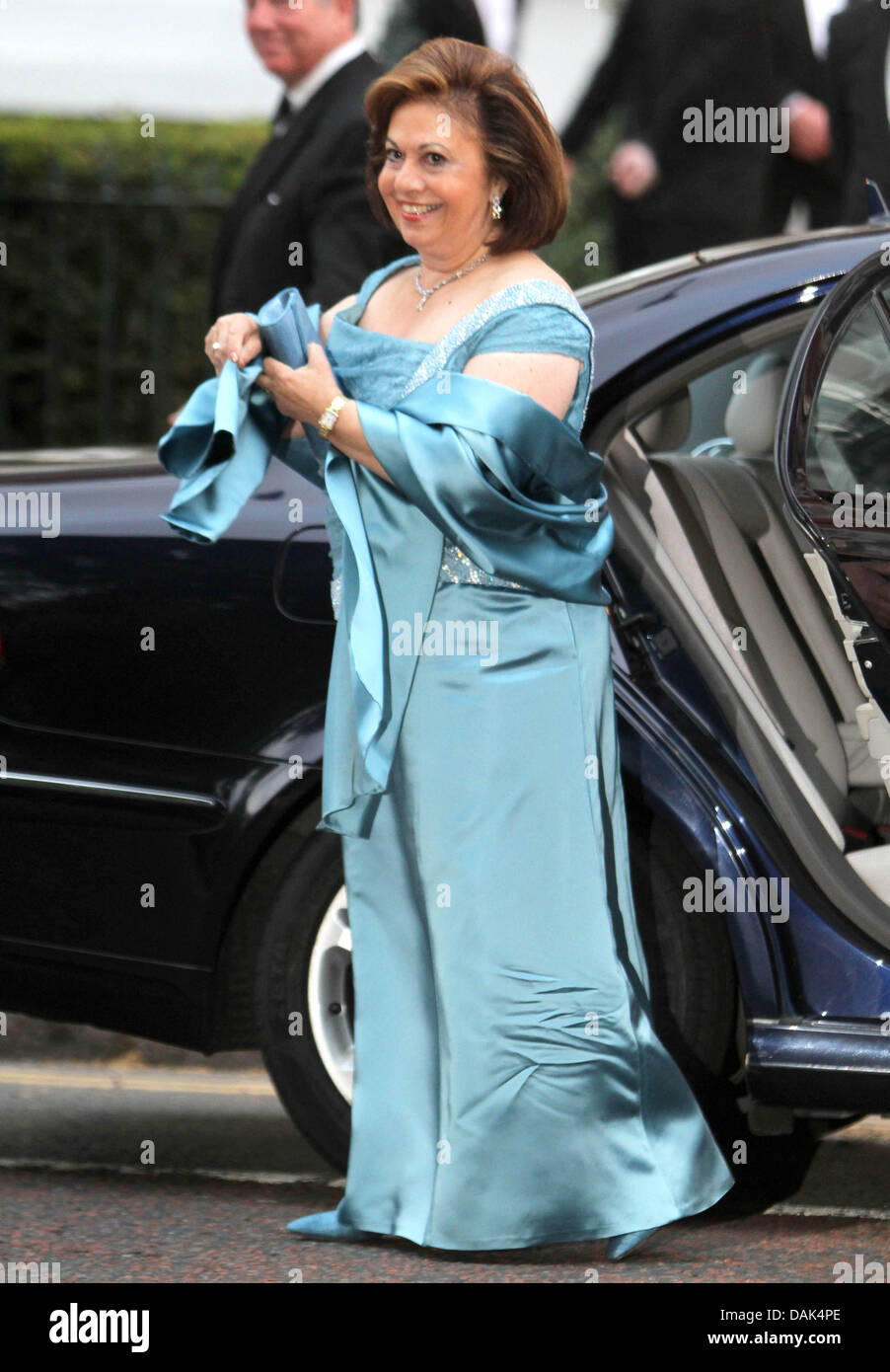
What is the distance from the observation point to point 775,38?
6090 millimetres

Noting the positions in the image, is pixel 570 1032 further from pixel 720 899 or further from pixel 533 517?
pixel 533 517

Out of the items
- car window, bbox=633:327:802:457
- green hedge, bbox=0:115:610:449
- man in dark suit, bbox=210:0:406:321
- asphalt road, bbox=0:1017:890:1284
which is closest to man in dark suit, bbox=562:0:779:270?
man in dark suit, bbox=210:0:406:321

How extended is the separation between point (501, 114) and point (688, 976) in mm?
1369

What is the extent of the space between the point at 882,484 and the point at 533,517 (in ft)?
1.85

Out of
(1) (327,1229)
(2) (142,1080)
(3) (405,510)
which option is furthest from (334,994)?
(2) (142,1080)

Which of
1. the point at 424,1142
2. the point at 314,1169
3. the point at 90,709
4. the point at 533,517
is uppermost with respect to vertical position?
the point at 533,517

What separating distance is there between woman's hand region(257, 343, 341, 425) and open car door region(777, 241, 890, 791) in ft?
2.31

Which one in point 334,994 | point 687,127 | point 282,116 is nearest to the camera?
point 334,994

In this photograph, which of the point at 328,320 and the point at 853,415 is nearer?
the point at 853,415

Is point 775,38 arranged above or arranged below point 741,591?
above

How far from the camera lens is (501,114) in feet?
10.3

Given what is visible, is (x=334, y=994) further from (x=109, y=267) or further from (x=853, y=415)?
(x=109, y=267)
